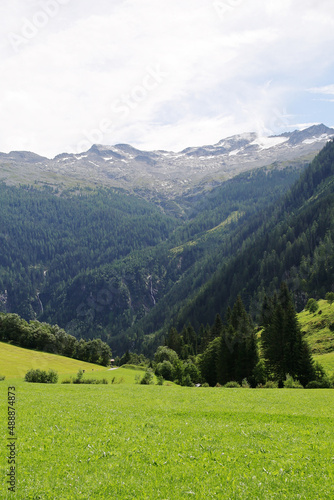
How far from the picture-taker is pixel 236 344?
71562 mm

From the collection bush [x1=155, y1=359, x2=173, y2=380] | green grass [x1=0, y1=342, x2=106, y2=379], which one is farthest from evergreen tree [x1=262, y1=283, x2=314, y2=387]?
green grass [x1=0, y1=342, x2=106, y2=379]

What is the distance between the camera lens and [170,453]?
58.0ft

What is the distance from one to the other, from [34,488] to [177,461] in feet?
23.4

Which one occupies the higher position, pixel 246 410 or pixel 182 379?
pixel 246 410

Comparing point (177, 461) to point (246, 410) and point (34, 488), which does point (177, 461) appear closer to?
point (34, 488)

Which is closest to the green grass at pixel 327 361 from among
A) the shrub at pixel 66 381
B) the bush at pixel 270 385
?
the bush at pixel 270 385

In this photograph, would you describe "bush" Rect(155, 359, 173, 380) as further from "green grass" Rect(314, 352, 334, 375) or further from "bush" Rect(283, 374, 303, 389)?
"green grass" Rect(314, 352, 334, 375)

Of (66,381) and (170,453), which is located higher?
(170,453)

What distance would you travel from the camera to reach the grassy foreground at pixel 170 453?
13.9 meters

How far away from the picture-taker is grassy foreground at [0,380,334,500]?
13922 millimetres

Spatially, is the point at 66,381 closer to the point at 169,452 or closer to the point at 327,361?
the point at 169,452

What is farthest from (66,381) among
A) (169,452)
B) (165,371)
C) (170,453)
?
(170,453)

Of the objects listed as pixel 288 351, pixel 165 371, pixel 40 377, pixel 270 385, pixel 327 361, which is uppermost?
pixel 40 377

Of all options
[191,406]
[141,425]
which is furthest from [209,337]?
[141,425]
